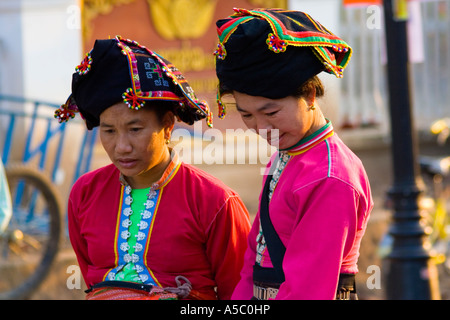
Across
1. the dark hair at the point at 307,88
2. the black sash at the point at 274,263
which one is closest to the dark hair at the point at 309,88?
the dark hair at the point at 307,88

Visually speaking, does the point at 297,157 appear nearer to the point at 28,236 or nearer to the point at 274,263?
the point at 274,263

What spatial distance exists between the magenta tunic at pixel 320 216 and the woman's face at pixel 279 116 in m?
0.06

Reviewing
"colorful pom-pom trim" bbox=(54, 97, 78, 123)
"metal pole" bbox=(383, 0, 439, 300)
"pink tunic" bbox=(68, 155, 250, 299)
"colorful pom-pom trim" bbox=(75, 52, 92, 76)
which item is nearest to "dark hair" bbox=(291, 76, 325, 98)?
"pink tunic" bbox=(68, 155, 250, 299)

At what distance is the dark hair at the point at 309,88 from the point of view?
240cm

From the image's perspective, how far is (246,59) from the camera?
7.80 feet

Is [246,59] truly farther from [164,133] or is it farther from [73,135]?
[73,135]

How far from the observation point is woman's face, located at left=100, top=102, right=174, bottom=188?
2.67 meters

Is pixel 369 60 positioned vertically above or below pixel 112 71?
above

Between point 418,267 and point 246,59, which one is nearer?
point 246,59

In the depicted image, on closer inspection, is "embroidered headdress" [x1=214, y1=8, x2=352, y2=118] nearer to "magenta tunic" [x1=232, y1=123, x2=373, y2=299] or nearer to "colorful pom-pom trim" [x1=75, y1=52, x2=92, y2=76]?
"magenta tunic" [x1=232, y1=123, x2=373, y2=299]

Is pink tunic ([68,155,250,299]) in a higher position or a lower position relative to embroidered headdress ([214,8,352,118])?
lower

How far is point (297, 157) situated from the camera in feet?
8.09

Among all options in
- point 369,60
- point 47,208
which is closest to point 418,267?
point 47,208
